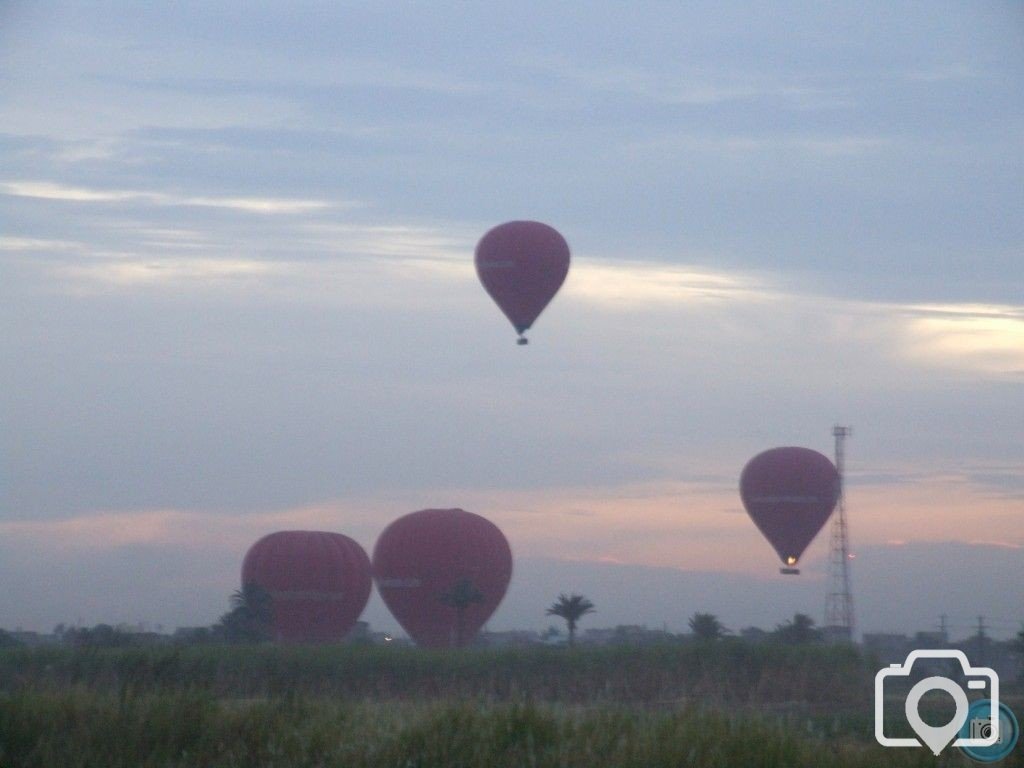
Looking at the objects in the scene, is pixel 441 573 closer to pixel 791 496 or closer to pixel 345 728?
pixel 791 496

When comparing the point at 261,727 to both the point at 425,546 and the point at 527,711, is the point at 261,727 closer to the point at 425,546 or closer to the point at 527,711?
the point at 527,711

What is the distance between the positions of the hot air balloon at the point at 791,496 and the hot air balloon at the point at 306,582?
57.4 ft

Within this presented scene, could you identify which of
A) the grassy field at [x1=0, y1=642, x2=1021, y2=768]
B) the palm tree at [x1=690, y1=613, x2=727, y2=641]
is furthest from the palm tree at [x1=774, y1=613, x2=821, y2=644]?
the grassy field at [x1=0, y1=642, x2=1021, y2=768]

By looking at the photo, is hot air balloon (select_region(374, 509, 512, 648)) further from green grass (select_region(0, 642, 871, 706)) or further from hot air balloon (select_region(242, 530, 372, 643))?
green grass (select_region(0, 642, 871, 706))

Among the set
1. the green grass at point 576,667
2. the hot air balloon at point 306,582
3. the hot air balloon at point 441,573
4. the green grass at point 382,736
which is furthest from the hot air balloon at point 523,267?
the green grass at point 382,736

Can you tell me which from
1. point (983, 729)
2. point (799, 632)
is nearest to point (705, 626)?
point (799, 632)

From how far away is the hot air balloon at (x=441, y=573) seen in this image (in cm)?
5550

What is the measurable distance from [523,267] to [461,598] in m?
17.0

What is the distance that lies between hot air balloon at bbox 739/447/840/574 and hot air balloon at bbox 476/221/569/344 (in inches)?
506

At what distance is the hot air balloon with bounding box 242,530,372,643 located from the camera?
55.9 meters

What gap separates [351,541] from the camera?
58.4m

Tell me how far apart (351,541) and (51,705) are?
130 feet

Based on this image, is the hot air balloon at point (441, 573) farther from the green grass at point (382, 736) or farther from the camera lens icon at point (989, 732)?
the camera lens icon at point (989, 732)

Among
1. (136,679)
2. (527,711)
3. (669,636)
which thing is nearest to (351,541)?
(669,636)
